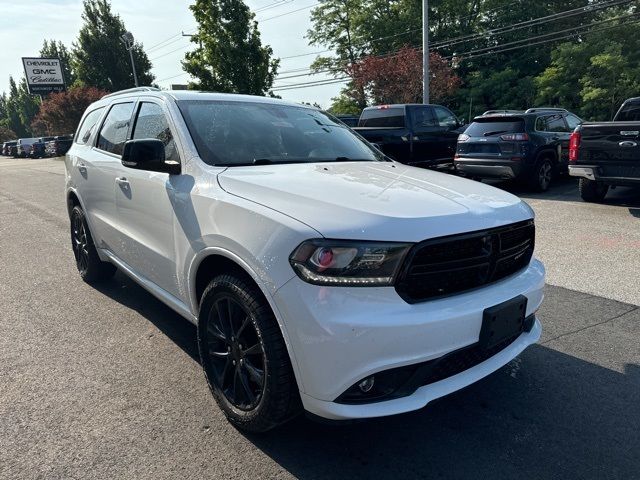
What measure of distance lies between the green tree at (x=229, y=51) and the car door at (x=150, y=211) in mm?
23331

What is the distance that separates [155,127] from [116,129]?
993 millimetres

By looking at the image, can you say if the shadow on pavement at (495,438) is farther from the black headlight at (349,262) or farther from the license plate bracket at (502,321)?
the black headlight at (349,262)

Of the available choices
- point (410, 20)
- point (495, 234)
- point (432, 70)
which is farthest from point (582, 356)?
point (410, 20)

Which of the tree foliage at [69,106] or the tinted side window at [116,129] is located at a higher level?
the tree foliage at [69,106]

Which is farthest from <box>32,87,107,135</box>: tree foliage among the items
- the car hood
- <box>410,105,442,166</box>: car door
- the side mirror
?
the car hood

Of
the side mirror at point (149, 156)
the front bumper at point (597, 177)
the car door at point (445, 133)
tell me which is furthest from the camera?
the car door at point (445, 133)

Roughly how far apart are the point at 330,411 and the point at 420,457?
63 cm

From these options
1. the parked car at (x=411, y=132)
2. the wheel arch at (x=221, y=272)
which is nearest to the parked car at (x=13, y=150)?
the parked car at (x=411, y=132)

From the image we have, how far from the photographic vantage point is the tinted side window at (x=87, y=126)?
15.9ft

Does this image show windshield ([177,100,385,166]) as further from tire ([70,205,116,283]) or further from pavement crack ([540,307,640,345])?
tire ([70,205,116,283])

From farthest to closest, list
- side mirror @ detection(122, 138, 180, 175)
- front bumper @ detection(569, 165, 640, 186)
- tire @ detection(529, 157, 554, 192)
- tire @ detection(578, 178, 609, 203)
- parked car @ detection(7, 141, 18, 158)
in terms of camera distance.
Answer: parked car @ detection(7, 141, 18, 158), tire @ detection(529, 157, 554, 192), tire @ detection(578, 178, 609, 203), front bumper @ detection(569, 165, 640, 186), side mirror @ detection(122, 138, 180, 175)

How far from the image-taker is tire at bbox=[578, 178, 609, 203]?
8.67 meters

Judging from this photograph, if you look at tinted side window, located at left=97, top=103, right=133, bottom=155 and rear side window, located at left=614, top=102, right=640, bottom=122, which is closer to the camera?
tinted side window, located at left=97, top=103, right=133, bottom=155

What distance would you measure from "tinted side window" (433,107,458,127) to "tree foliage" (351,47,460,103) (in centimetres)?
1749
